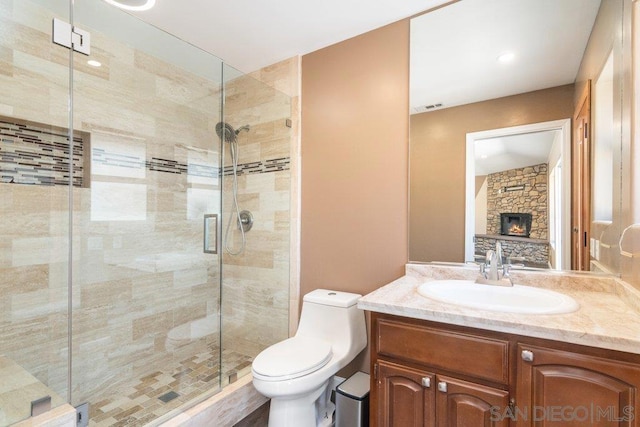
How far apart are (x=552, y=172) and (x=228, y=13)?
6.52 feet

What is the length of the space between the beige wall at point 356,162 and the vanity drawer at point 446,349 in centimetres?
64

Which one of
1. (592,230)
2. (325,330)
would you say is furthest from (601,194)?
(325,330)

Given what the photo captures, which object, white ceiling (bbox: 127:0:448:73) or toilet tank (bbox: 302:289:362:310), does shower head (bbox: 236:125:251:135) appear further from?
toilet tank (bbox: 302:289:362:310)

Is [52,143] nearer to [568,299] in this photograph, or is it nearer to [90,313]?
[90,313]

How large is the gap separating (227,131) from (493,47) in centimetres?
185

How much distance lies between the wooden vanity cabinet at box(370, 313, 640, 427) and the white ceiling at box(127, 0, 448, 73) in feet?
5.54

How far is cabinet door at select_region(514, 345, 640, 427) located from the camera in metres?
0.92

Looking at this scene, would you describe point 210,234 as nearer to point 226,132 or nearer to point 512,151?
point 226,132

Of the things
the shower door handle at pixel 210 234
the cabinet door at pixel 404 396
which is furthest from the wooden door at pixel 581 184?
the shower door handle at pixel 210 234

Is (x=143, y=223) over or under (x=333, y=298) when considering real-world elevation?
over

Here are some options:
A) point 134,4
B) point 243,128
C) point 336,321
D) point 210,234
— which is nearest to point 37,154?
point 134,4

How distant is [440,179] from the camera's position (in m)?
1.85

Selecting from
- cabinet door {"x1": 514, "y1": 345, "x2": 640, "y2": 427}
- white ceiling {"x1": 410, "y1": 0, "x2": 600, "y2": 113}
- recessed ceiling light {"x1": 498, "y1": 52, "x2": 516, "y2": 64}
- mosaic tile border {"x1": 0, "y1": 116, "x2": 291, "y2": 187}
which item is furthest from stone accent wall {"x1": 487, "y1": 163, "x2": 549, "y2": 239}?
mosaic tile border {"x1": 0, "y1": 116, "x2": 291, "y2": 187}

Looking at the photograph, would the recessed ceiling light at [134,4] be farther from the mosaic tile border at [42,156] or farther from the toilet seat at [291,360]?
the toilet seat at [291,360]
